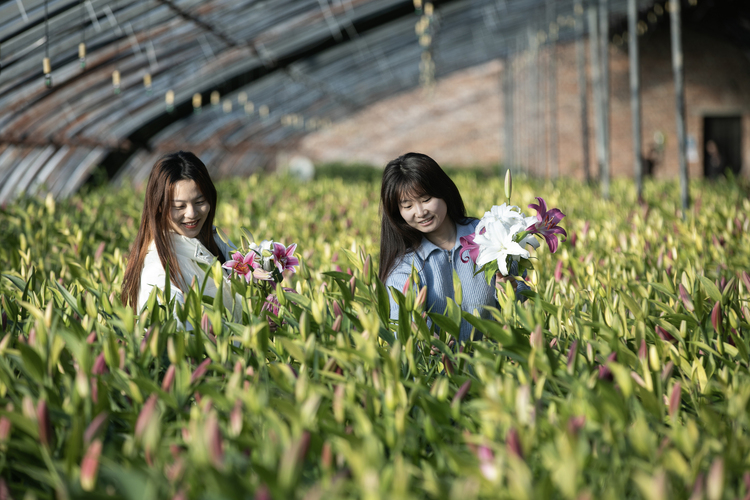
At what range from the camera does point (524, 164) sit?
17.3m

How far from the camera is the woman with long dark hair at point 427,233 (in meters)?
1.75

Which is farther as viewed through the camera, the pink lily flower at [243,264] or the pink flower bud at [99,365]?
the pink lily flower at [243,264]

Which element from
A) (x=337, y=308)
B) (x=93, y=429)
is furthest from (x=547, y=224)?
(x=93, y=429)

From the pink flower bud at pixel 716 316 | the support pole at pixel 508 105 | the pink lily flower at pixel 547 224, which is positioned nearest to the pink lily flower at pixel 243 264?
the pink lily flower at pixel 547 224

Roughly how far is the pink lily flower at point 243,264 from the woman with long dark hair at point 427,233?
0.35 m

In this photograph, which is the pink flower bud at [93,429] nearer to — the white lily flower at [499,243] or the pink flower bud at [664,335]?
the white lily flower at [499,243]

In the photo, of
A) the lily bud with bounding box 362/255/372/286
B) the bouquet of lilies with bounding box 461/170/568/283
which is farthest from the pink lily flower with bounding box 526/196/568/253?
the lily bud with bounding box 362/255/372/286

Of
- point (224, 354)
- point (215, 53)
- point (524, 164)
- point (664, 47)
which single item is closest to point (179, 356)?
point (224, 354)

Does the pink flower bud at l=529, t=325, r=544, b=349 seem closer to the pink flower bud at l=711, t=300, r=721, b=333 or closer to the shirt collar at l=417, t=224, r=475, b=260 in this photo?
the pink flower bud at l=711, t=300, r=721, b=333

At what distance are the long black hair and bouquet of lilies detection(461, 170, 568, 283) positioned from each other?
0.25 metres

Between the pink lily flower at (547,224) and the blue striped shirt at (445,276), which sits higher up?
the pink lily flower at (547,224)

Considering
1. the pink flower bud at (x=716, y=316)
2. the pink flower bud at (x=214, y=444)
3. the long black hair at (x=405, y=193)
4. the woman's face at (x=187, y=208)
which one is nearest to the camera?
the pink flower bud at (x=214, y=444)

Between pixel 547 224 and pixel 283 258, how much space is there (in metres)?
0.62

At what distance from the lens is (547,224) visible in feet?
5.08
